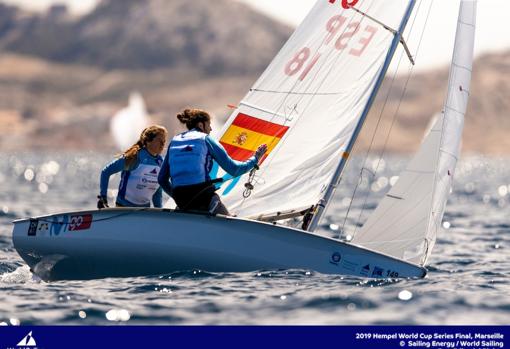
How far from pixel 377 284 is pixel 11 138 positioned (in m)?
192

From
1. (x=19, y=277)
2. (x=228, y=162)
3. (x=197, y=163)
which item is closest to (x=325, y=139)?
(x=228, y=162)

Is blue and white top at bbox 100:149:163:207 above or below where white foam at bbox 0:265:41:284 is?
above

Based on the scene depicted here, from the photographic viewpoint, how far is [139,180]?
9500 millimetres

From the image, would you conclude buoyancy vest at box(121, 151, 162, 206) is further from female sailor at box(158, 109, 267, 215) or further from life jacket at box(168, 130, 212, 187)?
life jacket at box(168, 130, 212, 187)

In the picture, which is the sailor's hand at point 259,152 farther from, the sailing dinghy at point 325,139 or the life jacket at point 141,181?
the life jacket at point 141,181

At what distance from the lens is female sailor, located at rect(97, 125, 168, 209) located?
9.29 meters

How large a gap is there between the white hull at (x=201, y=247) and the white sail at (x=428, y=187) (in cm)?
94

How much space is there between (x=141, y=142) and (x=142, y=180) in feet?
1.46

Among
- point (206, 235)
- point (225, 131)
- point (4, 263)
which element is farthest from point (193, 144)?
point (4, 263)

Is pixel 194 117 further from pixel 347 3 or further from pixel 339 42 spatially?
pixel 347 3

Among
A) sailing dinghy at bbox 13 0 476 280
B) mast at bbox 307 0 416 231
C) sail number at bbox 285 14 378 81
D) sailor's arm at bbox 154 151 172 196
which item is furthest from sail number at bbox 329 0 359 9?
sailor's arm at bbox 154 151 172 196

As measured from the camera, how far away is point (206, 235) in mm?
8719

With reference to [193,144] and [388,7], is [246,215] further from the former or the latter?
[388,7]
